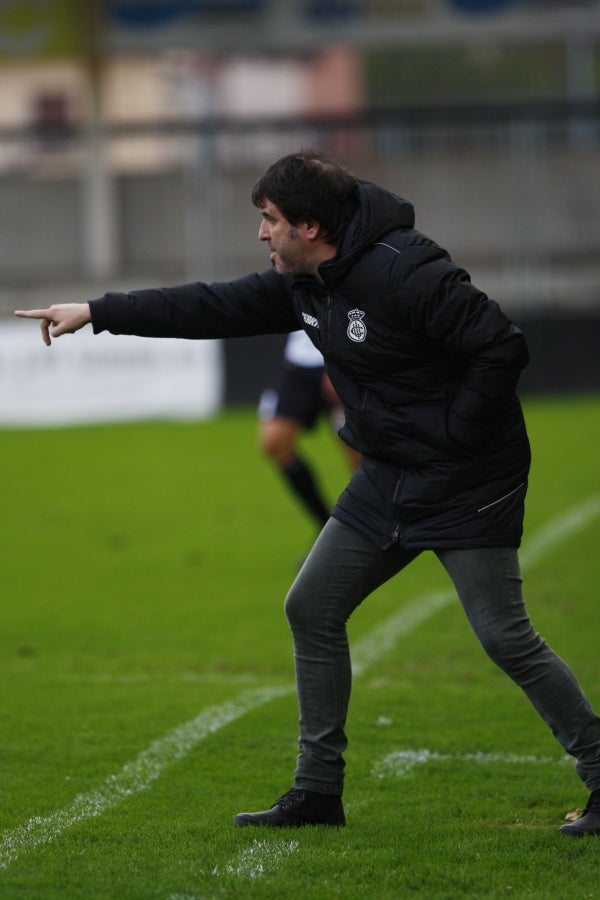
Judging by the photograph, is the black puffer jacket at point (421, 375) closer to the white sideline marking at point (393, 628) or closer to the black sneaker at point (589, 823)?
the black sneaker at point (589, 823)

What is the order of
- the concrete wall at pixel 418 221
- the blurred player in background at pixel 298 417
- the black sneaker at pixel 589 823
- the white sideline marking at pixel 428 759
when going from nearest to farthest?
the black sneaker at pixel 589 823 → the white sideline marking at pixel 428 759 → the blurred player in background at pixel 298 417 → the concrete wall at pixel 418 221

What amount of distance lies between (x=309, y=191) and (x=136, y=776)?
2145 millimetres

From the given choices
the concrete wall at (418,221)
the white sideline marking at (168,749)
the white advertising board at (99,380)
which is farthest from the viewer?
the concrete wall at (418,221)

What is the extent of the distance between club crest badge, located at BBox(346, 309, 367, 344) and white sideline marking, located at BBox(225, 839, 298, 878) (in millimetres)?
1459

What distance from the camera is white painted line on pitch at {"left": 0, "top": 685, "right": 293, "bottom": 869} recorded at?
4.45 meters

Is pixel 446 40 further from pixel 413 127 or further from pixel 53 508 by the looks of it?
pixel 53 508

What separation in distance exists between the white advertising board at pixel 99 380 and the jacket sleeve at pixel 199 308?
14.6m

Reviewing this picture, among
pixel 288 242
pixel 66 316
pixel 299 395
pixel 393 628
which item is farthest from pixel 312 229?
pixel 299 395

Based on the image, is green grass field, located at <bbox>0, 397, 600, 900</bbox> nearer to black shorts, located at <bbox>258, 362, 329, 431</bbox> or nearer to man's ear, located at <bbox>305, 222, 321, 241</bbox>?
black shorts, located at <bbox>258, 362, 329, 431</bbox>

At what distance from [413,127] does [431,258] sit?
61.5 ft

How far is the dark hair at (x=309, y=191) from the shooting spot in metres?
4.20

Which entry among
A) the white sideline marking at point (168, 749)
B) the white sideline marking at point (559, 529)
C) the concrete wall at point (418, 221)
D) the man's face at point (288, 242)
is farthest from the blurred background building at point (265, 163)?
the man's face at point (288, 242)

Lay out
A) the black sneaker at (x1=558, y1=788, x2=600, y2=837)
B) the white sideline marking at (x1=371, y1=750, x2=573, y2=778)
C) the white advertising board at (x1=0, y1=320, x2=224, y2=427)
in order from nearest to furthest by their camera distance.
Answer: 1. the black sneaker at (x1=558, y1=788, x2=600, y2=837)
2. the white sideline marking at (x1=371, y1=750, x2=573, y2=778)
3. the white advertising board at (x1=0, y1=320, x2=224, y2=427)

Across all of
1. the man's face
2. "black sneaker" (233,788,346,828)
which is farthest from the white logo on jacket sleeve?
"black sneaker" (233,788,346,828)
